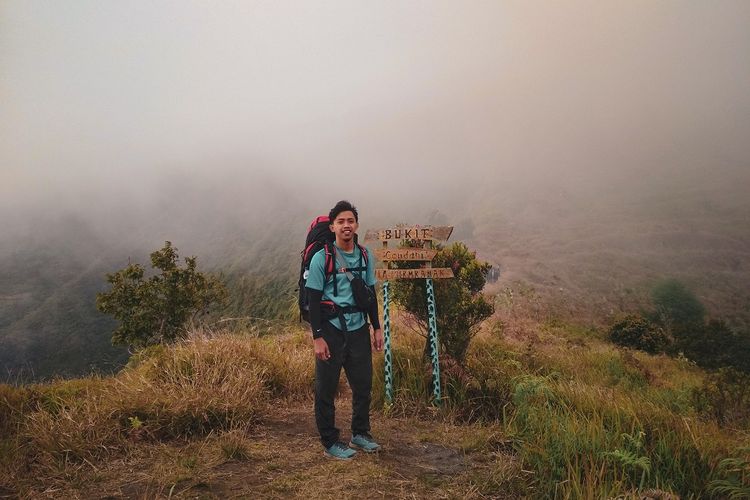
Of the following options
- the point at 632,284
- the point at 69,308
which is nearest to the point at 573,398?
the point at 632,284

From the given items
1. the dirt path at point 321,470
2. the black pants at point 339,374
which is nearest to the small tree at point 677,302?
the dirt path at point 321,470

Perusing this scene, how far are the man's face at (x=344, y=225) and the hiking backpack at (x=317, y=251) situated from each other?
0.48 ft

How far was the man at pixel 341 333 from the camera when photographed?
4.51m

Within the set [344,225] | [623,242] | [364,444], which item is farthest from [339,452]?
[623,242]

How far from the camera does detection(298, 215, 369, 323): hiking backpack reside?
4594mm

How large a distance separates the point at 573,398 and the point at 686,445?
1.34 m

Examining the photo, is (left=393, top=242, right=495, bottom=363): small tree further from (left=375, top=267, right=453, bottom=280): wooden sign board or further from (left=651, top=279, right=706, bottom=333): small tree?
(left=651, top=279, right=706, bottom=333): small tree

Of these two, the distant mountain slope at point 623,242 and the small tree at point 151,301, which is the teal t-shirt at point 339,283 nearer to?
the distant mountain slope at point 623,242

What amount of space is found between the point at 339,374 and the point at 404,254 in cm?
268

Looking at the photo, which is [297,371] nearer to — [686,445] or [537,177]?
[686,445]

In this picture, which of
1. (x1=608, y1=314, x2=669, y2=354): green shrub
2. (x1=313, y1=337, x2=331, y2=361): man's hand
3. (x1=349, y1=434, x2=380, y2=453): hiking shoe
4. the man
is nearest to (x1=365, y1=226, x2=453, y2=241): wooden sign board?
the man

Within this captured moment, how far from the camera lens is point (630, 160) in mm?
117688

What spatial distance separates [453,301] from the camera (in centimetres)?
777

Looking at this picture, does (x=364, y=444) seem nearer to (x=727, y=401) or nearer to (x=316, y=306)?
(x=316, y=306)
